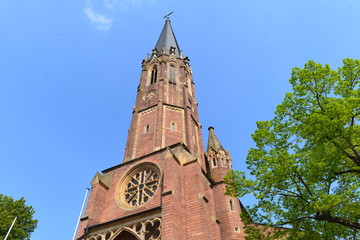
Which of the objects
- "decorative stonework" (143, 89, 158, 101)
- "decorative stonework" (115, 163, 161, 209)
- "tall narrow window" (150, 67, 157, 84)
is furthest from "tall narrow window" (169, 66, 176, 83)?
"decorative stonework" (115, 163, 161, 209)

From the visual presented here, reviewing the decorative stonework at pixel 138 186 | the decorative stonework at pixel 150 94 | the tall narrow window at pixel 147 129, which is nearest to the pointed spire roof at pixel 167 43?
the decorative stonework at pixel 150 94

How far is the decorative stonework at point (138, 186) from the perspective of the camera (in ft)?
62.2

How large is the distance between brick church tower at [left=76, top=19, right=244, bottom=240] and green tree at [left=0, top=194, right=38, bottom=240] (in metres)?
10.5

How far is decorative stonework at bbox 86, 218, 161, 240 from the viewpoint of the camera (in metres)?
15.9

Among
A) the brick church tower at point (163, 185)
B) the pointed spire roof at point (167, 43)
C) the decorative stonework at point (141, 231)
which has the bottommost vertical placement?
the decorative stonework at point (141, 231)

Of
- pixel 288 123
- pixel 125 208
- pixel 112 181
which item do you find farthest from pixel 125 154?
pixel 288 123

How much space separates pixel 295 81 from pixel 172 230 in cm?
958

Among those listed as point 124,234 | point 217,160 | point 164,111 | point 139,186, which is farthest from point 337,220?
point 164,111

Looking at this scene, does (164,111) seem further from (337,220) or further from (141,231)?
(337,220)

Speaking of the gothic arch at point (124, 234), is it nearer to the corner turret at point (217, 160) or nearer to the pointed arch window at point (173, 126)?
the corner turret at point (217, 160)

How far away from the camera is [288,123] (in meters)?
13.1

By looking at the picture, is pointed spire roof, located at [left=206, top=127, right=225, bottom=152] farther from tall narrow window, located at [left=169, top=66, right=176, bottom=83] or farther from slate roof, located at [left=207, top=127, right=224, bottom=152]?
tall narrow window, located at [left=169, top=66, right=176, bottom=83]

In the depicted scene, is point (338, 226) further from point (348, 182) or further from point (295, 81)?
point (295, 81)

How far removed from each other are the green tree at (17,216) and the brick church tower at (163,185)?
10.5m
